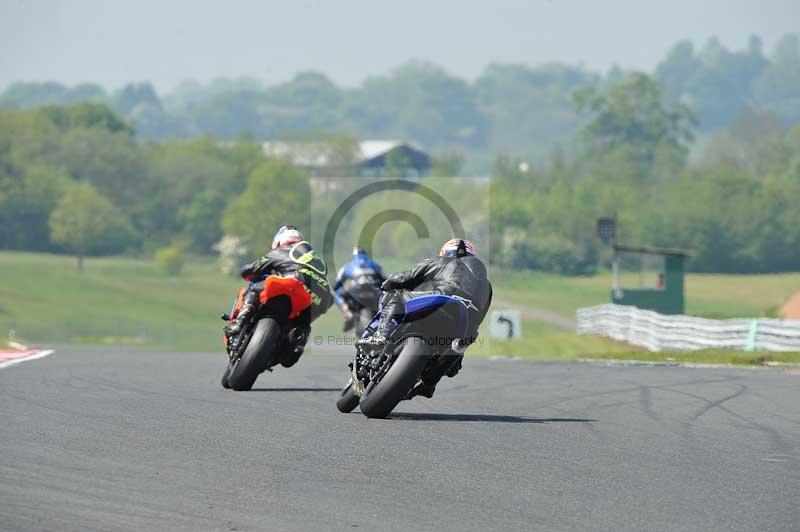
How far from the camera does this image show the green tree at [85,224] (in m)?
119

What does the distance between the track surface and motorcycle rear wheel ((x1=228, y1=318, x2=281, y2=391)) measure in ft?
0.72

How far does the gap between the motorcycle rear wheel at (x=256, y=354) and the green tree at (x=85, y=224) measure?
103461mm

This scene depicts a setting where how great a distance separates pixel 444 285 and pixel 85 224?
112 meters

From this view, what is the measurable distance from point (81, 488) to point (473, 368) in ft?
39.1

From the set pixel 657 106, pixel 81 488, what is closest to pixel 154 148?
pixel 657 106

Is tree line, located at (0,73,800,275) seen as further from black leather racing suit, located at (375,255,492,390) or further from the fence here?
black leather racing suit, located at (375,255,492,390)

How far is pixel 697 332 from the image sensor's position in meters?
28.9

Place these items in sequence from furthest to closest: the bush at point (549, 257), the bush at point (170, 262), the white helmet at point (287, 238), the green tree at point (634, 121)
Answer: the green tree at point (634, 121)
the bush at point (170, 262)
the bush at point (549, 257)
the white helmet at point (287, 238)

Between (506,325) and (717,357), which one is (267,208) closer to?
(506,325)

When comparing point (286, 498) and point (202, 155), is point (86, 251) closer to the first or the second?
point (202, 155)

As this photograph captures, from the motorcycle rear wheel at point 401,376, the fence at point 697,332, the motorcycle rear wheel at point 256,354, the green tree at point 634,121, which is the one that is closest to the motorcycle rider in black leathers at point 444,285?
the motorcycle rear wheel at point 401,376

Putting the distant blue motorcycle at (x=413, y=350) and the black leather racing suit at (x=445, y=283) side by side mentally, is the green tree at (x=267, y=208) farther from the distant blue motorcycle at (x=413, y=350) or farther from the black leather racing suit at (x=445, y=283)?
the distant blue motorcycle at (x=413, y=350)

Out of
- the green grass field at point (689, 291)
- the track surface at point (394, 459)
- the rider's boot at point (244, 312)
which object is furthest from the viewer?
the green grass field at point (689, 291)

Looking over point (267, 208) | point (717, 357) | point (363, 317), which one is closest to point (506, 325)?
point (717, 357)
